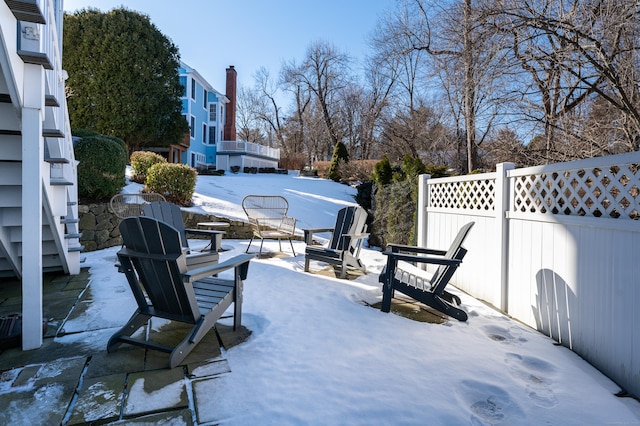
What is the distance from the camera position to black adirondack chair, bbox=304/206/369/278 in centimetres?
484

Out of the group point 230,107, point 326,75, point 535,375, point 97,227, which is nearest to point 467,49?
point 535,375

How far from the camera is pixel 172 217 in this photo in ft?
14.8

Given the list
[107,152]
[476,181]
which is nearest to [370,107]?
[107,152]

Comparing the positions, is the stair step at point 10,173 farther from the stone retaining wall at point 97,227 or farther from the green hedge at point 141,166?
the green hedge at point 141,166

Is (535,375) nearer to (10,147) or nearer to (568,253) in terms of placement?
(568,253)

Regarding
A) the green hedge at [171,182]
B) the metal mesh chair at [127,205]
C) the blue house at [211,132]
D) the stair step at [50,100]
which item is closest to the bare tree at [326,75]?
the blue house at [211,132]

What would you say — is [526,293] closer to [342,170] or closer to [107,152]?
[107,152]

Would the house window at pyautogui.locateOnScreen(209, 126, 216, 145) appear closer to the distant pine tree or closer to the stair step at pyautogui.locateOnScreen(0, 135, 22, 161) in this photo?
the distant pine tree

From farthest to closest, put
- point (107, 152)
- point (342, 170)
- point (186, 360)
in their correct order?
point (342, 170), point (107, 152), point (186, 360)

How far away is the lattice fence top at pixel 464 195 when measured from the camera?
4199 millimetres

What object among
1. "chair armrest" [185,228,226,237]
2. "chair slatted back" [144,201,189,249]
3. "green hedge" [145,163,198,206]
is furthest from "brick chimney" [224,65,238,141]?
"chair armrest" [185,228,226,237]

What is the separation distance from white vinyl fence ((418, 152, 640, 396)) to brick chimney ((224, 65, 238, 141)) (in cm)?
2311

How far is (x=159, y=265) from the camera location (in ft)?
7.75

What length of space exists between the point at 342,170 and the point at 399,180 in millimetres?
10517
